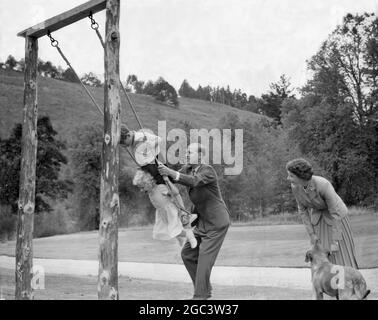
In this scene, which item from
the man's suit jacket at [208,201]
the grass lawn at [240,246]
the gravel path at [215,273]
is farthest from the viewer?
the grass lawn at [240,246]

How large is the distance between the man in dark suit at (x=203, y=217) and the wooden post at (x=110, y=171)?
495 mm

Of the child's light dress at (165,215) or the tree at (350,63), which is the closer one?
the child's light dress at (165,215)

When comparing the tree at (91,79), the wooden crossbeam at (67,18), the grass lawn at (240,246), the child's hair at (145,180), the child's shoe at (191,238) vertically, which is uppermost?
the tree at (91,79)

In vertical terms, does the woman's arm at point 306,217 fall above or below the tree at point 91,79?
below

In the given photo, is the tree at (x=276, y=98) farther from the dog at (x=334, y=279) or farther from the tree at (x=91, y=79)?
the dog at (x=334, y=279)

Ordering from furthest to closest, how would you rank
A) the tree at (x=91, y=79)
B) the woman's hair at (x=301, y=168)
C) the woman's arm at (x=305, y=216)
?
the tree at (x=91, y=79), the woman's arm at (x=305, y=216), the woman's hair at (x=301, y=168)

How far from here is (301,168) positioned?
4.54 metres

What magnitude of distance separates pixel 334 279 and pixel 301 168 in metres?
0.89

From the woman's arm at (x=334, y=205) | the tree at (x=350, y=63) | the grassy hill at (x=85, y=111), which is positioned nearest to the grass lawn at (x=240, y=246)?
the grassy hill at (x=85, y=111)

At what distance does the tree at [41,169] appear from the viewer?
16.4 meters

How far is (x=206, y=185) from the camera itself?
518cm
